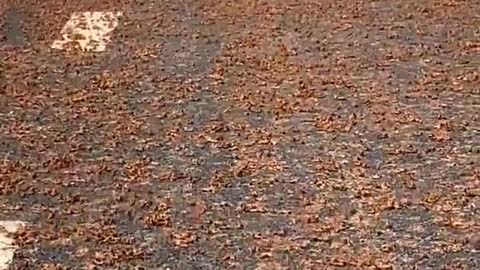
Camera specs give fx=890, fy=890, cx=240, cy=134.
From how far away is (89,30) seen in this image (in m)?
1.53

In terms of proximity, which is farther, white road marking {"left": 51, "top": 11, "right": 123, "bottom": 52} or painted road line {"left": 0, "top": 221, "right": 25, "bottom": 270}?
white road marking {"left": 51, "top": 11, "right": 123, "bottom": 52}

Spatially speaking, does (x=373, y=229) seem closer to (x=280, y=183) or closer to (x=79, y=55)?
(x=280, y=183)

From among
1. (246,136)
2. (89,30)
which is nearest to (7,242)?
(246,136)

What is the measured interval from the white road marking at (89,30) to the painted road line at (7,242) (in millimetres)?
498

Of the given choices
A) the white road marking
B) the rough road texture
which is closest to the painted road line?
the rough road texture

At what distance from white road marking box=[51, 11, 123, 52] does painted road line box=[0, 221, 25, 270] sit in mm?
498

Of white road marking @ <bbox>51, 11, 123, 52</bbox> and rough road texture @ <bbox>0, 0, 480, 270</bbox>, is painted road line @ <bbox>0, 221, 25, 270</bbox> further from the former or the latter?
white road marking @ <bbox>51, 11, 123, 52</bbox>

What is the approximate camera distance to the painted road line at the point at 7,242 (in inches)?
37.6

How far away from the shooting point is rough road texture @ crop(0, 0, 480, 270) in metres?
0.99

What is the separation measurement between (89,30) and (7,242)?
622 mm

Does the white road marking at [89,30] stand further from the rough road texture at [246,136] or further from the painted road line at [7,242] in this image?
the painted road line at [7,242]

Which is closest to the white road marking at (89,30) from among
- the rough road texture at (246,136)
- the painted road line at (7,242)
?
the rough road texture at (246,136)

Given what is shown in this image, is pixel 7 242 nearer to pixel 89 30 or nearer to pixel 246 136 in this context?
pixel 246 136

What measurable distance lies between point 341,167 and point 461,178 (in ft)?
0.49
